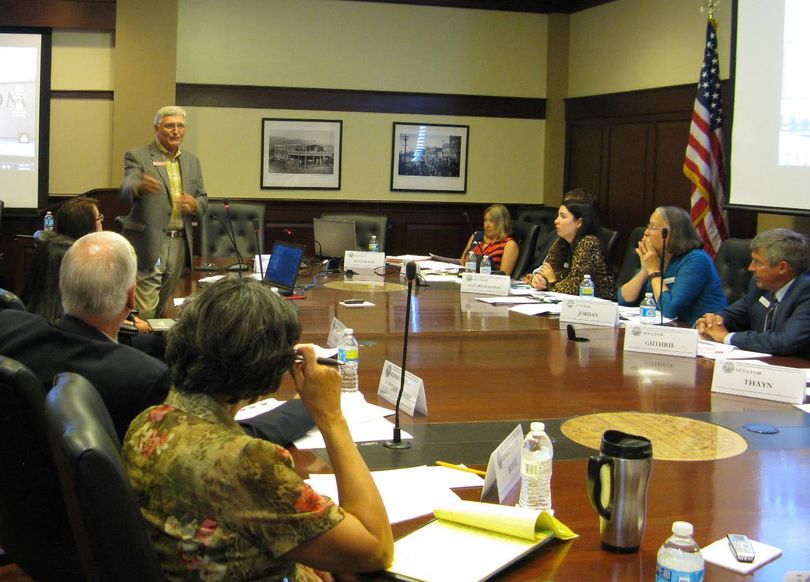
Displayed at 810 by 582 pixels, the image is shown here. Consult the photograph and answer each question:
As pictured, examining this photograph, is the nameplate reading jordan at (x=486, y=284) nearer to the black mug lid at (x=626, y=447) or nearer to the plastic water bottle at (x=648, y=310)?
the plastic water bottle at (x=648, y=310)

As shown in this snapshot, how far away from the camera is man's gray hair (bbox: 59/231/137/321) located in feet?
7.73

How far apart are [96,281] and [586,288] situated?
3.12 meters

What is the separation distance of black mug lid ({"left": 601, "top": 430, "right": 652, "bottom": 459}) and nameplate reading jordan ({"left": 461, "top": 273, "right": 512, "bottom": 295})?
3.31 meters

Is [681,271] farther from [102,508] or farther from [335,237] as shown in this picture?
[102,508]

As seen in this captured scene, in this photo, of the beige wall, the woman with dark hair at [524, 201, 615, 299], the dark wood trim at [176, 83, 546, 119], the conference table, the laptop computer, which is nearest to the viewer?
the conference table

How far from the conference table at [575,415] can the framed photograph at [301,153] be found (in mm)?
4022

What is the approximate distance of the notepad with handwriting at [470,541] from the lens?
146 cm

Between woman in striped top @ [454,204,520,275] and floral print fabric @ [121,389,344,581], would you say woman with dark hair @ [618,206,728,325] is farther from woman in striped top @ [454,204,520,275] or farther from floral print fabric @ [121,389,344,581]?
floral print fabric @ [121,389,344,581]

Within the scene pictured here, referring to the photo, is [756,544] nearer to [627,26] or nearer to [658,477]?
[658,477]

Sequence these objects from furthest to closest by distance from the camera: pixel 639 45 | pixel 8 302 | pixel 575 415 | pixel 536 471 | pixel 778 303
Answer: pixel 639 45, pixel 778 303, pixel 8 302, pixel 575 415, pixel 536 471

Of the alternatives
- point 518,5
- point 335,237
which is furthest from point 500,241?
point 518,5

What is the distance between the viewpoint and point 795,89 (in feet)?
17.8

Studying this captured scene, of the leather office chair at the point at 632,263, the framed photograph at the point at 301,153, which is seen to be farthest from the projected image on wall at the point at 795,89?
the framed photograph at the point at 301,153

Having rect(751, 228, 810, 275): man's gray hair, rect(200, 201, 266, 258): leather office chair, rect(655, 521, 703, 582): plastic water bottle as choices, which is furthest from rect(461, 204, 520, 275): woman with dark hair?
rect(655, 521, 703, 582): plastic water bottle
